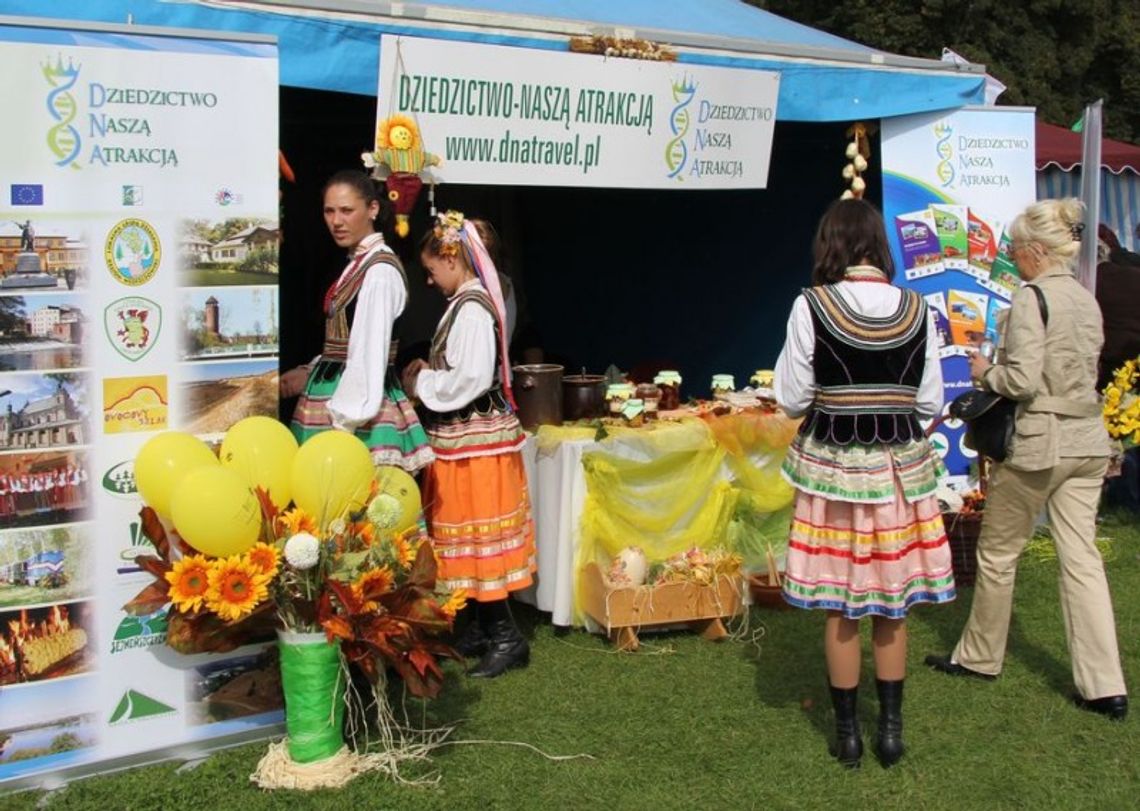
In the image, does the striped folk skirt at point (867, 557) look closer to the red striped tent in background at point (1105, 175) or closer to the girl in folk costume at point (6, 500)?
the girl in folk costume at point (6, 500)

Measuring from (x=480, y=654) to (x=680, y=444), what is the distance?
1.14 metres

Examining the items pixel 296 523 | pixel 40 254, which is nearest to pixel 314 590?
pixel 296 523

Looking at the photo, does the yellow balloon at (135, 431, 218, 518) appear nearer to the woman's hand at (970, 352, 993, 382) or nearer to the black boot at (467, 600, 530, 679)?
the black boot at (467, 600, 530, 679)

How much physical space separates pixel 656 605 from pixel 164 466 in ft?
6.59

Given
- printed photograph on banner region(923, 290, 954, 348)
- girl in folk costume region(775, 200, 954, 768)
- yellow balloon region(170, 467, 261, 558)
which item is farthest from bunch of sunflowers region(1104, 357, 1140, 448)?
yellow balloon region(170, 467, 261, 558)

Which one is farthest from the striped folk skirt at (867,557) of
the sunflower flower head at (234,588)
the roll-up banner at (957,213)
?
the roll-up banner at (957,213)

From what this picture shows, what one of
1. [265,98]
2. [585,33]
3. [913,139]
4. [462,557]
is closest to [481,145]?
[585,33]

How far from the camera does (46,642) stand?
3.11 meters

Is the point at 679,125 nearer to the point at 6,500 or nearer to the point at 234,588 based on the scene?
the point at 234,588

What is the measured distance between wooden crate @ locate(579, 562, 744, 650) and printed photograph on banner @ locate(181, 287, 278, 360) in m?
1.65

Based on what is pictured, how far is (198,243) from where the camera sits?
321 centimetres

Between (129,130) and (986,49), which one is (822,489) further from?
(986,49)

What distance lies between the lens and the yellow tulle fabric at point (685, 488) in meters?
4.53

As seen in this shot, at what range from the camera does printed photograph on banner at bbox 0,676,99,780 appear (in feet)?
10.1
